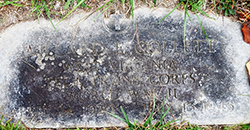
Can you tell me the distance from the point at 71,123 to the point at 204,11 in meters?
1.62

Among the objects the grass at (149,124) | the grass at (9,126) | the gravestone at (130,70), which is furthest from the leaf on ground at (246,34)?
the grass at (9,126)

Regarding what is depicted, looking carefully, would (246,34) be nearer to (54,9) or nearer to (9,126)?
(54,9)

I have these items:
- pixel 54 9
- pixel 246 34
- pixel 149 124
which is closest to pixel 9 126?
pixel 54 9

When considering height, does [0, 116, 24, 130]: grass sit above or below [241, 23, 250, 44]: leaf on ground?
below

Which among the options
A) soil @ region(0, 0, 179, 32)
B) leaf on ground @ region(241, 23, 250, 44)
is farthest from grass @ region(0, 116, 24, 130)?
leaf on ground @ region(241, 23, 250, 44)

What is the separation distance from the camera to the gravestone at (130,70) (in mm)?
1854

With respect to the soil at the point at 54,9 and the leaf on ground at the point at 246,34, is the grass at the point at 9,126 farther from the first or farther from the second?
the leaf on ground at the point at 246,34

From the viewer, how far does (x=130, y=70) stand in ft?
6.10

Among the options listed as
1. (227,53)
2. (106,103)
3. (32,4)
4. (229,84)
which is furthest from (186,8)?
(32,4)

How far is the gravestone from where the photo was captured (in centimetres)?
185

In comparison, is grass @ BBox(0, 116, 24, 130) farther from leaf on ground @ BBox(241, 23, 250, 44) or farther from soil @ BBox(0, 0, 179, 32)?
leaf on ground @ BBox(241, 23, 250, 44)

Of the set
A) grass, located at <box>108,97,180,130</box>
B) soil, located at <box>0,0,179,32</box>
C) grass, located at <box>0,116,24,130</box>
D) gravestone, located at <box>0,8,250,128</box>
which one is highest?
soil, located at <box>0,0,179,32</box>

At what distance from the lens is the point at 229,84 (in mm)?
1860

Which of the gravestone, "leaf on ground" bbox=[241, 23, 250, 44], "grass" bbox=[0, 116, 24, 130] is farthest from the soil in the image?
"grass" bbox=[0, 116, 24, 130]
